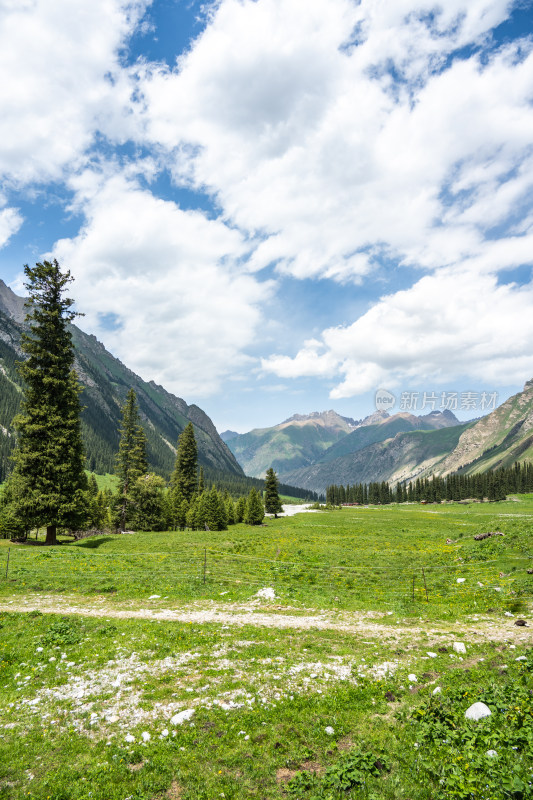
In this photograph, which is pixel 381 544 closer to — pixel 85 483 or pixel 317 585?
pixel 317 585

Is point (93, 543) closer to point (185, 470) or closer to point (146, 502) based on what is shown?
point (146, 502)

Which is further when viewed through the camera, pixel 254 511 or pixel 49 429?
pixel 254 511

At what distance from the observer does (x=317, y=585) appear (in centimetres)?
2344

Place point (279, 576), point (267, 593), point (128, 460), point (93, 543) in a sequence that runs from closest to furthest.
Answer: point (267, 593) → point (279, 576) → point (93, 543) → point (128, 460)

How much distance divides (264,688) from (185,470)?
223ft

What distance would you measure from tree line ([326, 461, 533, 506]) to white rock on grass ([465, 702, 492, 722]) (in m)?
147

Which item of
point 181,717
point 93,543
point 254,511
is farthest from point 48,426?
point 254,511

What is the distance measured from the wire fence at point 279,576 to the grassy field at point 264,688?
219 millimetres

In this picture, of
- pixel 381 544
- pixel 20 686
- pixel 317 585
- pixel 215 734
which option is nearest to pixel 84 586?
pixel 20 686

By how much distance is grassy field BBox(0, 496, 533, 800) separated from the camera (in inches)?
279

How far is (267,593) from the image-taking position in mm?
21234

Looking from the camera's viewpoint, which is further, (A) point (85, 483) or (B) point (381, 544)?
(B) point (381, 544)

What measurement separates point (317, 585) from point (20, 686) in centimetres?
1709

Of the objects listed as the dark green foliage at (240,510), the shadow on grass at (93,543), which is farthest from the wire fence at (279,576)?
the dark green foliage at (240,510)
